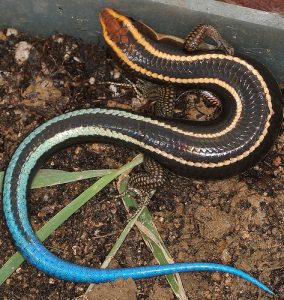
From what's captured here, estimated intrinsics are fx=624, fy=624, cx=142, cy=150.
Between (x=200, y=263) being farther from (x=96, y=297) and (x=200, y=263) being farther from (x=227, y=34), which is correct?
(x=227, y=34)

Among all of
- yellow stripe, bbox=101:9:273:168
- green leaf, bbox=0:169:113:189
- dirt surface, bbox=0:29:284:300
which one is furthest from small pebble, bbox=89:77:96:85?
green leaf, bbox=0:169:113:189

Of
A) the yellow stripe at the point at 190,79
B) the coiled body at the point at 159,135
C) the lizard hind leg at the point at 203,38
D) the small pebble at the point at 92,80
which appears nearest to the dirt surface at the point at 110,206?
the small pebble at the point at 92,80

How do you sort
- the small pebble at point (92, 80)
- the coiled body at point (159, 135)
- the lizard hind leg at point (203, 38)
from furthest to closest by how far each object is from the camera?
the small pebble at point (92, 80)
the lizard hind leg at point (203, 38)
the coiled body at point (159, 135)

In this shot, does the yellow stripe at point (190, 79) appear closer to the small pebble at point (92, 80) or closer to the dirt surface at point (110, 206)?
the dirt surface at point (110, 206)

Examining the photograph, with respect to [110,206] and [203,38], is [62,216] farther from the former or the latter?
[203,38]

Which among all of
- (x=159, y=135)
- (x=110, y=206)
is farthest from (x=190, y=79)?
(x=110, y=206)

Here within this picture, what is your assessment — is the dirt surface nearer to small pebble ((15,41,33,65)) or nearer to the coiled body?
small pebble ((15,41,33,65))
